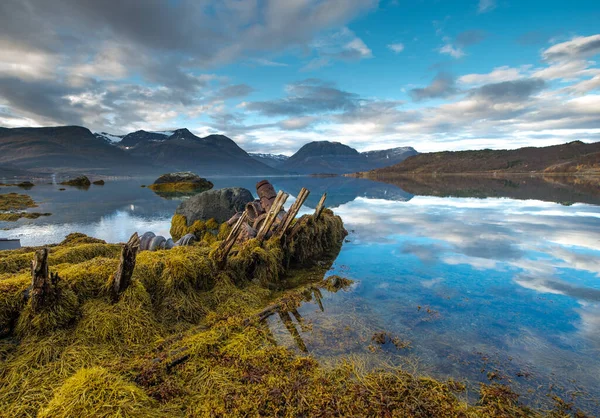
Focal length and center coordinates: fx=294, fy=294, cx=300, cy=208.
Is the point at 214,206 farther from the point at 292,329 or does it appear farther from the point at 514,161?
the point at 514,161

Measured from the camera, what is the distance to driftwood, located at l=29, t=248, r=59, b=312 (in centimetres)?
499

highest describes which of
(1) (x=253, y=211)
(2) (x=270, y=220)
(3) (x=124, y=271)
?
(2) (x=270, y=220)

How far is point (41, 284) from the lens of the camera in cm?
520

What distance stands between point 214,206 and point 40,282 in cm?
1370

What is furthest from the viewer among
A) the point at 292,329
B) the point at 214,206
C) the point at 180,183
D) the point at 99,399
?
the point at 180,183

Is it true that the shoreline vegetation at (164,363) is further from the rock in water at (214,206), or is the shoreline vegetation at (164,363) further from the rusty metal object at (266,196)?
the rock in water at (214,206)

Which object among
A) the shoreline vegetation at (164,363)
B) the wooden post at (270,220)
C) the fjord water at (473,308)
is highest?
the wooden post at (270,220)

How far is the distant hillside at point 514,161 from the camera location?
127 m

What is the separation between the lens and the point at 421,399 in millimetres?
4527

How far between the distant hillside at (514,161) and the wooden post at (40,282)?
14952 cm

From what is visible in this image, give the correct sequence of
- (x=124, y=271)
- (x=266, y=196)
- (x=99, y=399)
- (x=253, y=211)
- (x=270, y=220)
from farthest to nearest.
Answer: (x=266, y=196)
(x=253, y=211)
(x=270, y=220)
(x=124, y=271)
(x=99, y=399)

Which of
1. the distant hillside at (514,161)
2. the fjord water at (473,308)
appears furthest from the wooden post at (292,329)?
the distant hillside at (514,161)

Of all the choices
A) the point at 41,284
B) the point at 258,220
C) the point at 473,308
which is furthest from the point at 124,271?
the point at 473,308

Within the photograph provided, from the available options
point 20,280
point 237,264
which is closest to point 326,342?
point 237,264
